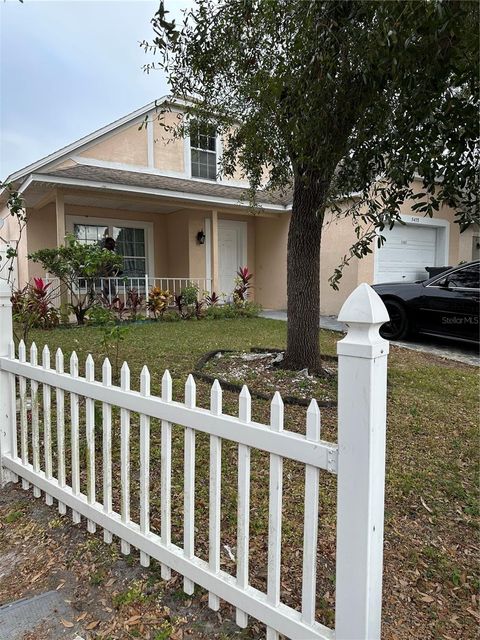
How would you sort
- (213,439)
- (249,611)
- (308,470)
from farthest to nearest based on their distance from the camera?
1. (213,439)
2. (249,611)
3. (308,470)

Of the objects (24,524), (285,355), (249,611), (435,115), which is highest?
(435,115)

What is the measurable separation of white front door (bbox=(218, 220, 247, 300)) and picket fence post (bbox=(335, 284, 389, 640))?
11.1 metres

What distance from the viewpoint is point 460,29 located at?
6.99 feet

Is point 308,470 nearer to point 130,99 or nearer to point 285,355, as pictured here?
point 285,355

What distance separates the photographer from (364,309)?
1.20 meters

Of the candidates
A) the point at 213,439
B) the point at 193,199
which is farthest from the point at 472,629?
the point at 193,199

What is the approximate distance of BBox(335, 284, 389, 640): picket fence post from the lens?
120 centimetres

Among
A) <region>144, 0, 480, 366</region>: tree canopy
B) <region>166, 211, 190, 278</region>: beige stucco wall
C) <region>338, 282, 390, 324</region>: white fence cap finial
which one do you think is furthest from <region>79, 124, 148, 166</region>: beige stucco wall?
<region>338, 282, 390, 324</region>: white fence cap finial

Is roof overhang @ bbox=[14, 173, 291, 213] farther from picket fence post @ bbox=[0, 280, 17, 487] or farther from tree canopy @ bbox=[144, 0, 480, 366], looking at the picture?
picket fence post @ bbox=[0, 280, 17, 487]

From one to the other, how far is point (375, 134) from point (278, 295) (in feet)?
32.2

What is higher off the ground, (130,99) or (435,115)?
(130,99)

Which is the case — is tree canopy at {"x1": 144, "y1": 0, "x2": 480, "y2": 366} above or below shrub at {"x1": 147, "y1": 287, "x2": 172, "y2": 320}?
above

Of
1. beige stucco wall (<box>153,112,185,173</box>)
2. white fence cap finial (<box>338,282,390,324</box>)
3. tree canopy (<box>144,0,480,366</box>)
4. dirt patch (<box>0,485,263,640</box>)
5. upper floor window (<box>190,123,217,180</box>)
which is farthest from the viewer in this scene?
upper floor window (<box>190,123,217,180</box>)

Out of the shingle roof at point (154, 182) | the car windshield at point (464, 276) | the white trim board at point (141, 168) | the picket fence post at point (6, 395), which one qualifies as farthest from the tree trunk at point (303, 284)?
the white trim board at point (141, 168)
